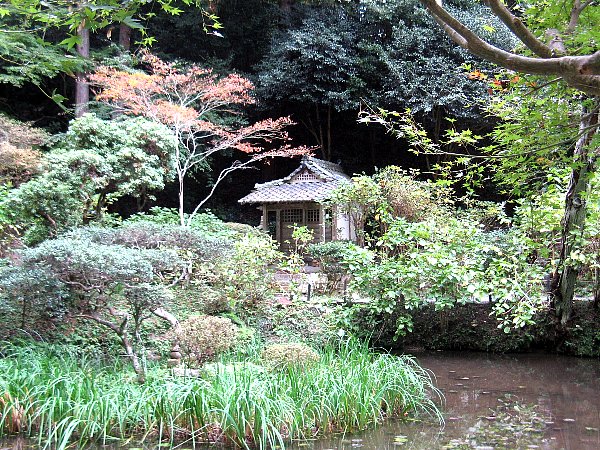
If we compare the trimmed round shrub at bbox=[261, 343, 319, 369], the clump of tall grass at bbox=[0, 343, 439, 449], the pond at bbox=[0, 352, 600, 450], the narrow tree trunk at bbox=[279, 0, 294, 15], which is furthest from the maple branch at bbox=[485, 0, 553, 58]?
the narrow tree trunk at bbox=[279, 0, 294, 15]

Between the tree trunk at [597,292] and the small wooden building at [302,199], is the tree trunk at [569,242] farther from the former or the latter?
the small wooden building at [302,199]

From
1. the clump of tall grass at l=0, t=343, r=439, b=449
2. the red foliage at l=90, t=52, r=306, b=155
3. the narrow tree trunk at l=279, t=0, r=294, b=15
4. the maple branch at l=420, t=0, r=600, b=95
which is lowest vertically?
the clump of tall grass at l=0, t=343, r=439, b=449

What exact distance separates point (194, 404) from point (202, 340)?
1467 mm

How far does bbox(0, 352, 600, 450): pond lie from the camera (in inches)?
152

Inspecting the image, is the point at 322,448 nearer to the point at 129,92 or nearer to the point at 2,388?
the point at 2,388

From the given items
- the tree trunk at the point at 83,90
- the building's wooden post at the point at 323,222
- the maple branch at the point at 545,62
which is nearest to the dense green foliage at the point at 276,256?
the tree trunk at the point at 83,90

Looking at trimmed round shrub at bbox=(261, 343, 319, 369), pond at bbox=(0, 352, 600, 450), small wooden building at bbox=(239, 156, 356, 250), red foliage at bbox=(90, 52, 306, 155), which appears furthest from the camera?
small wooden building at bbox=(239, 156, 356, 250)

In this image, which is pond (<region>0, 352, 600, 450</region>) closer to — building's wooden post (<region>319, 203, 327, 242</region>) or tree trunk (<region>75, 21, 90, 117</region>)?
building's wooden post (<region>319, 203, 327, 242</region>)

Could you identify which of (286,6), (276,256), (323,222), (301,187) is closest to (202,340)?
(276,256)

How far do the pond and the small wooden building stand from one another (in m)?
7.28

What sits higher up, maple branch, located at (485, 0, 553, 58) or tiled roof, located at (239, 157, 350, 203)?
tiled roof, located at (239, 157, 350, 203)

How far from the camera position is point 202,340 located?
→ 5.05 m

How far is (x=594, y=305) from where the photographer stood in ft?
24.5

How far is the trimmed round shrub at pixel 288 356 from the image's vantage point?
456 centimetres
